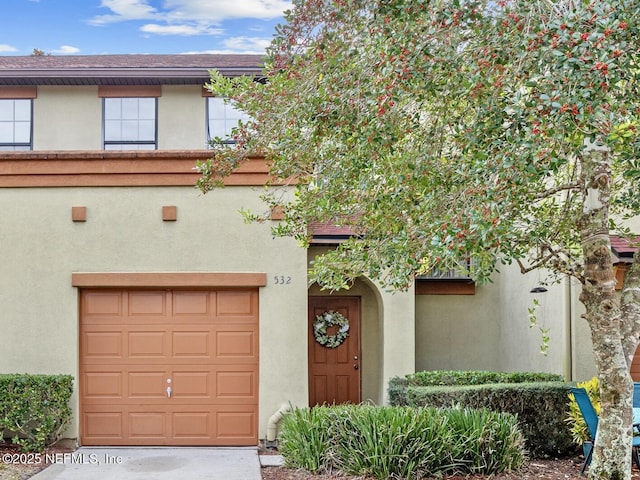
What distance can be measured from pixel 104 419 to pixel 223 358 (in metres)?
1.92

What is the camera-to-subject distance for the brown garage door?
11.5 metres

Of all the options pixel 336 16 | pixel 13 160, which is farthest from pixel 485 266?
pixel 13 160

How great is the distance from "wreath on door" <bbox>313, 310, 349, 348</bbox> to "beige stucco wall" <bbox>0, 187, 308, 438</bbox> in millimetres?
3464

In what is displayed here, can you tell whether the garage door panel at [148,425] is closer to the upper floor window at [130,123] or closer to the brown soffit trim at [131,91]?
the upper floor window at [130,123]

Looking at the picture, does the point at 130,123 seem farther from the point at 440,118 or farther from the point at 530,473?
the point at 530,473

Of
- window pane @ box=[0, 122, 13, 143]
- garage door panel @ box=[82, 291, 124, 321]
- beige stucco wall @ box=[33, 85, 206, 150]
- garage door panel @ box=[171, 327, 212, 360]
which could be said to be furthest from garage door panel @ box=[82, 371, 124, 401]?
window pane @ box=[0, 122, 13, 143]

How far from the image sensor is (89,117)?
1806 centimetres

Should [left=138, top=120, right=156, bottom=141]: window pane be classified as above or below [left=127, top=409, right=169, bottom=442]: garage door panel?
above

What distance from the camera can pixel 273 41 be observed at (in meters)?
7.32

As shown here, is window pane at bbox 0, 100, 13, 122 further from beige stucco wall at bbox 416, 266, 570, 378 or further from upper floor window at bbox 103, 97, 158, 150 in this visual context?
beige stucco wall at bbox 416, 266, 570, 378

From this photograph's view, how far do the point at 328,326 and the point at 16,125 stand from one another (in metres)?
8.92

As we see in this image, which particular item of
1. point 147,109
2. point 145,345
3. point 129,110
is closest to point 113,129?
point 129,110

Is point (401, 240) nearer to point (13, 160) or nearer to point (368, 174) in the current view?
point (368, 174)

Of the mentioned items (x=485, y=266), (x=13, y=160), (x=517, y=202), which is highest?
(x=13, y=160)
